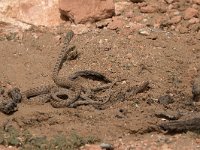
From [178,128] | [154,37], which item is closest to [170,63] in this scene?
[154,37]

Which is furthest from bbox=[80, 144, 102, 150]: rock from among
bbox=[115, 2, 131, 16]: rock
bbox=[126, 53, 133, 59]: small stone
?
bbox=[115, 2, 131, 16]: rock

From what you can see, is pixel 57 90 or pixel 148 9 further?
pixel 148 9

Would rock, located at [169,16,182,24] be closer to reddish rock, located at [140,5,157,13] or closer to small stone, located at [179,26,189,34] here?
small stone, located at [179,26,189,34]

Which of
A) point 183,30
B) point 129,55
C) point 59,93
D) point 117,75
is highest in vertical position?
point 183,30

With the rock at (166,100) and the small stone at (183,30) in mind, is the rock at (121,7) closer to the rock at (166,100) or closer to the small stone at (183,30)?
the small stone at (183,30)

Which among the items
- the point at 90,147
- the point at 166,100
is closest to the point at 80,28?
the point at 166,100

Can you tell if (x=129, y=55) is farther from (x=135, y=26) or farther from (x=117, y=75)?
(x=135, y=26)
